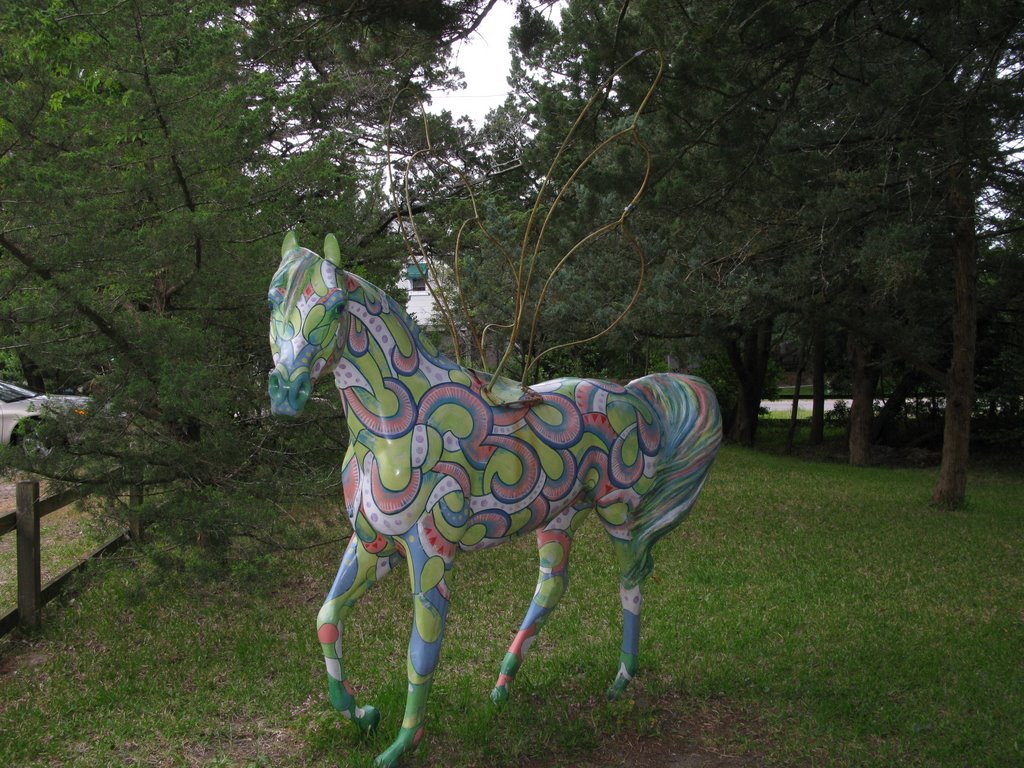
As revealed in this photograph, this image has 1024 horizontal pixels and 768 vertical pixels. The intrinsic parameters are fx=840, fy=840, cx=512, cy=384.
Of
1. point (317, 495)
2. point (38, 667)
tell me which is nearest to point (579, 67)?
point (317, 495)

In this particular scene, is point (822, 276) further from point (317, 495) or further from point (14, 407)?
point (14, 407)

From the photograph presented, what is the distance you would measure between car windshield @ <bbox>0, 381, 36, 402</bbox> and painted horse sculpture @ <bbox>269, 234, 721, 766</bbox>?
10970mm

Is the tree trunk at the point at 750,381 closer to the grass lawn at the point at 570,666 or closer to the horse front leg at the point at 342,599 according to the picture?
the grass lawn at the point at 570,666

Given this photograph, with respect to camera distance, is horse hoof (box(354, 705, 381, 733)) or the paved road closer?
horse hoof (box(354, 705, 381, 733))

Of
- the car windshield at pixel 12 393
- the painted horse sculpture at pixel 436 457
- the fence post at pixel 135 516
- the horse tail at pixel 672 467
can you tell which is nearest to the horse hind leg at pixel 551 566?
the painted horse sculpture at pixel 436 457

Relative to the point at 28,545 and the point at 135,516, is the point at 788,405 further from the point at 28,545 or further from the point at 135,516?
the point at 28,545

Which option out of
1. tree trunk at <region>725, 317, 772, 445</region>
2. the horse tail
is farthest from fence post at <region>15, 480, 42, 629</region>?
tree trunk at <region>725, 317, 772, 445</region>

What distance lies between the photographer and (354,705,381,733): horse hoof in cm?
368

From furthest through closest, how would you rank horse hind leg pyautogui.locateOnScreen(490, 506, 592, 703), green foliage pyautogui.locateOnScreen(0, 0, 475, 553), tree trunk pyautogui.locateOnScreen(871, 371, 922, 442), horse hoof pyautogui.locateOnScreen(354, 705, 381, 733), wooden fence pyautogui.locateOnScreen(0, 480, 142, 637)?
tree trunk pyautogui.locateOnScreen(871, 371, 922, 442) < wooden fence pyautogui.locateOnScreen(0, 480, 142, 637) < green foliage pyautogui.locateOnScreen(0, 0, 475, 553) < horse hind leg pyautogui.locateOnScreen(490, 506, 592, 703) < horse hoof pyautogui.locateOnScreen(354, 705, 381, 733)

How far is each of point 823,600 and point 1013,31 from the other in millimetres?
3926

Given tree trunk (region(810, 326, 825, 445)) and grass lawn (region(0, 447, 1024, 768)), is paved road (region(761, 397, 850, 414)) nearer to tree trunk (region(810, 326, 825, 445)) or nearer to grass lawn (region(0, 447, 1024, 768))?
tree trunk (region(810, 326, 825, 445))

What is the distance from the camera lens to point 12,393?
496 inches

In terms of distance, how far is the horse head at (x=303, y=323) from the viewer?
9.62 feet

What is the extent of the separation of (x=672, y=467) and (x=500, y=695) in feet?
4.57
